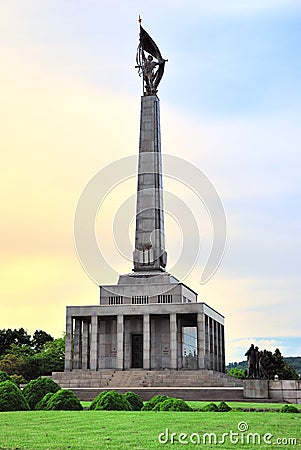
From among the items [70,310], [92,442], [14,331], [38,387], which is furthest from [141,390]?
[14,331]

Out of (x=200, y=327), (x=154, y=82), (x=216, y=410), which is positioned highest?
(x=154, y=82)

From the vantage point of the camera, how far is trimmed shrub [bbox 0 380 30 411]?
19891 mm

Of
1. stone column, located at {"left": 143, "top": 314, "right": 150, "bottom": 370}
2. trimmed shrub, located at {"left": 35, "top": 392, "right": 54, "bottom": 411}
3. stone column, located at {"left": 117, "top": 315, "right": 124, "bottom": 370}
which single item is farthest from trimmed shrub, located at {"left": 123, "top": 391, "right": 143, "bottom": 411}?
stone column, located at {"left": 117, "top": 315, "right": 124, "bottom": 370}

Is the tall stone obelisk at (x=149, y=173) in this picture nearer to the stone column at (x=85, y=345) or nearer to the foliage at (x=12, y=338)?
the stone column at (x=85, y=345)

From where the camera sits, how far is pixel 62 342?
67938mm

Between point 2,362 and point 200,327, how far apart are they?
2159cm

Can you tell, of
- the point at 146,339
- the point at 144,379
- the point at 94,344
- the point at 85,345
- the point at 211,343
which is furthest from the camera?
the point at 85,345

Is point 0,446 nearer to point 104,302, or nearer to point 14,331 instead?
point 104,302

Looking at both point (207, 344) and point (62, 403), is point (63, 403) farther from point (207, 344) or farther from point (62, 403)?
point (207, 344)

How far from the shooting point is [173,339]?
44.5 meters

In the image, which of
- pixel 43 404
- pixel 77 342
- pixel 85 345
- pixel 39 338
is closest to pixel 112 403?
pixel 43 404

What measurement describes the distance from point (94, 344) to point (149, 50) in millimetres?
23383

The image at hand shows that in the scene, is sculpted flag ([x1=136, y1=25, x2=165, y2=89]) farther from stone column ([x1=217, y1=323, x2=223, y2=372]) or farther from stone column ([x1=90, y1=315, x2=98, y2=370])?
stone column ([x1=217, y1=323, x2=223, y2=372])

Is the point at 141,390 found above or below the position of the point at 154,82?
below
